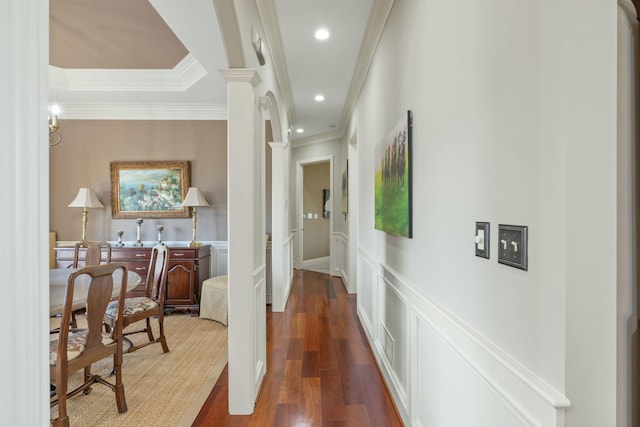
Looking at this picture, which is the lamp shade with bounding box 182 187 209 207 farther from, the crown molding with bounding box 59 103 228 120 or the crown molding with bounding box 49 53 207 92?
the crown molding with bounding box 49 53 207 92

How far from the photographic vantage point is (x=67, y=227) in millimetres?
4805

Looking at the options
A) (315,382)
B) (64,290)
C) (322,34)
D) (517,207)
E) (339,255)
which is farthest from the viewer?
(339,255)

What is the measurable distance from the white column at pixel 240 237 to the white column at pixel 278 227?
7.21 ft

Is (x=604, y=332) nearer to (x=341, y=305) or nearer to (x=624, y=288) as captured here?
(x=624, y=288)

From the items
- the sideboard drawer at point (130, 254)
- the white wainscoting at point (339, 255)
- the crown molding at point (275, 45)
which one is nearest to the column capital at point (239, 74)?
the crown molding at point (275, 45)

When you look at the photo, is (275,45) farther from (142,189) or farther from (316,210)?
(316,210)

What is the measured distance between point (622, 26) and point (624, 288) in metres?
0.59

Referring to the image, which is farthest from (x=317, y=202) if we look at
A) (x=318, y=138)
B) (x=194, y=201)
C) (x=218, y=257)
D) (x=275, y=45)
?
(x=275, y=45)

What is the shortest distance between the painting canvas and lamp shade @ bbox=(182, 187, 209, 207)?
108 inches

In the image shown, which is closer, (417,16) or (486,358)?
(486,358)

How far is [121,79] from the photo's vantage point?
167 inches

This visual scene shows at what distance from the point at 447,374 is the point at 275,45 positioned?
3054 millimetres

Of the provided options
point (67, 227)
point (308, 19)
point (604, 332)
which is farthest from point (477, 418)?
point (67, 227)
